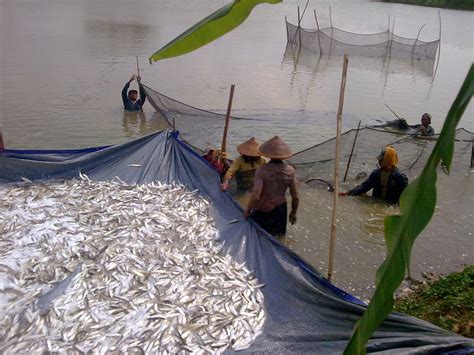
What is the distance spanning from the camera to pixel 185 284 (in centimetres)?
426

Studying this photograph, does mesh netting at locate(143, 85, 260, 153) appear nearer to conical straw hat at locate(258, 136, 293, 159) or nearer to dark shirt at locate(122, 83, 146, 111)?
dark shirt at locate(122, 83, 146, 111)

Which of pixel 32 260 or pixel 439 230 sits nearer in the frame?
pixel 32 260

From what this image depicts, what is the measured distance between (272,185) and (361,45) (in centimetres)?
2018

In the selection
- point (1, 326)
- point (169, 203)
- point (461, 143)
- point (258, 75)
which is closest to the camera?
point (1, 326)

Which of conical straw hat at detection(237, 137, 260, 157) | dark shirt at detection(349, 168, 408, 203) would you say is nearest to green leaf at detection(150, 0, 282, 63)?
conical straw hat at detection(237, 137, 260, 157)

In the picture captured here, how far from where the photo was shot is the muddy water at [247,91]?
22.2ft

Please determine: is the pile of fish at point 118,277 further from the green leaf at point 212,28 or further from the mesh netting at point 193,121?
the mesh netting at point 193,121

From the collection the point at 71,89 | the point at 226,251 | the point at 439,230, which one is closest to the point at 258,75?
the point at 71,89

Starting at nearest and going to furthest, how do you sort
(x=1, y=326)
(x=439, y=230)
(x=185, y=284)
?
(x=1, y=326) → (x=185, y=284) → (x=439, y=230)

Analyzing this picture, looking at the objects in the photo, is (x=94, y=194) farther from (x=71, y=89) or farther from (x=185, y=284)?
(x=71, y=89)

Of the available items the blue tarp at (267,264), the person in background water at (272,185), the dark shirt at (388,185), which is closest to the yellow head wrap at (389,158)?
the dark shirt at (388,185)

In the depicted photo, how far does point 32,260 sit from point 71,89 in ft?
36.5

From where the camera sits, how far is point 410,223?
138cm

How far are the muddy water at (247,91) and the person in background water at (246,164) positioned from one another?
1.02 meters
